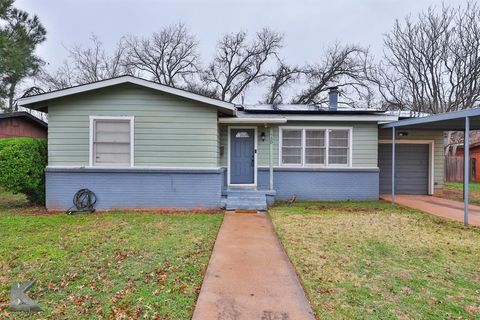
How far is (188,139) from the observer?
27.0 ft

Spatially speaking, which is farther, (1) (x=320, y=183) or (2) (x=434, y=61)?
(2) (x=434, y=61)

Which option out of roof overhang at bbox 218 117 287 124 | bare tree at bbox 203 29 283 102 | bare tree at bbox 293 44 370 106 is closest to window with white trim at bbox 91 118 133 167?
roof overhang at bbox 218 117 287 124

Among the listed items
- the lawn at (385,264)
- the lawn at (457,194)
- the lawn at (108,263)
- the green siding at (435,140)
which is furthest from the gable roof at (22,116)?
the lawn at (457,194)

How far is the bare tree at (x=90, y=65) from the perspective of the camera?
82.6ft

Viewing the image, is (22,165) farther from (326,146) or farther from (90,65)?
(90,65)

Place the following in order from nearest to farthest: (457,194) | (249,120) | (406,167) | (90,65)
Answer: (249,120) → (406,167) → (457,194) → (90,65)

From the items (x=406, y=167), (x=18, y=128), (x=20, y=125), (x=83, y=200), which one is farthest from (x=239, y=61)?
(x=83, y=200)

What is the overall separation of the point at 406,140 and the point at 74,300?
11.8 m

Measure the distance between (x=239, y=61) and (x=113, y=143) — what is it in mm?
22358

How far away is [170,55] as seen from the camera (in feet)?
92.6

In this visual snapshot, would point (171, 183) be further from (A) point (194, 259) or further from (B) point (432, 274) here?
(B) point (432, 274)

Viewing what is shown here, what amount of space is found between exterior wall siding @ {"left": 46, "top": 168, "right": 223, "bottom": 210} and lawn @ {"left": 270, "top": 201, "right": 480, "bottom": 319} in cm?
220

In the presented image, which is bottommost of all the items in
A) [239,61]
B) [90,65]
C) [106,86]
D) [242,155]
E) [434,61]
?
[242,155]

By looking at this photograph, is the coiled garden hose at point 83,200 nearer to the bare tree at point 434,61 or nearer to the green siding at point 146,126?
the green siding at point 146,126
